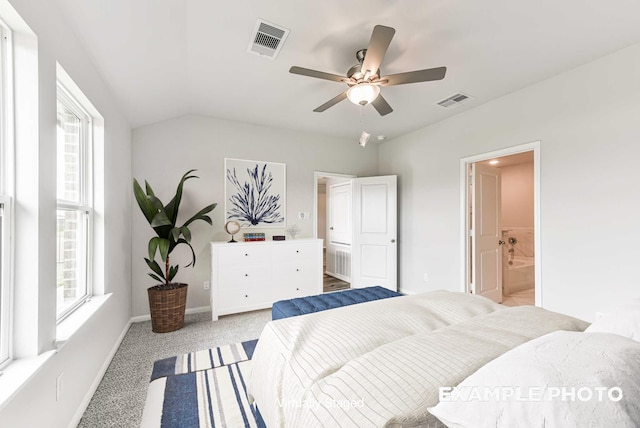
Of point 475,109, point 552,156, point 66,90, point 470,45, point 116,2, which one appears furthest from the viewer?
point 475,109

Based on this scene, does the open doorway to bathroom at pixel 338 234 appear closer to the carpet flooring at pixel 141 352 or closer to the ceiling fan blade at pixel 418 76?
the carpet flooring at pixel 141 352

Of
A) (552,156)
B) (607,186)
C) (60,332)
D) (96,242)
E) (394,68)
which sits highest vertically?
(394,68)

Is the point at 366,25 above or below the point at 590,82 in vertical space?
above

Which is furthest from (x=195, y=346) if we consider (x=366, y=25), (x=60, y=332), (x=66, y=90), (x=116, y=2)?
(x=366, y=25)

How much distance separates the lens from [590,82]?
7.85 feet

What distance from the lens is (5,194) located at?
1.20m

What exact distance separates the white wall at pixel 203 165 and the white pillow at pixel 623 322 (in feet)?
11.4

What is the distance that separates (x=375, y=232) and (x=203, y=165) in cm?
282

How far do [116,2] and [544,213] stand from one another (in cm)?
388

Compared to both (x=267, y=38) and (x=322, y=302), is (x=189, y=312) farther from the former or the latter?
(x=267, y=38)

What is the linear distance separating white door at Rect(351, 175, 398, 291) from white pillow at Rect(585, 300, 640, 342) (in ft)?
10.6

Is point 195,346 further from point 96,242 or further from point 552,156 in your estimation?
point 552,156

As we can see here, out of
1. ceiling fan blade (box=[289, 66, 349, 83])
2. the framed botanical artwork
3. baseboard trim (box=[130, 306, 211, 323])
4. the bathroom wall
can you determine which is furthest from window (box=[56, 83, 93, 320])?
the bathroom wall

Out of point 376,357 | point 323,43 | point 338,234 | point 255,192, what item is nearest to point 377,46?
point 323,43
